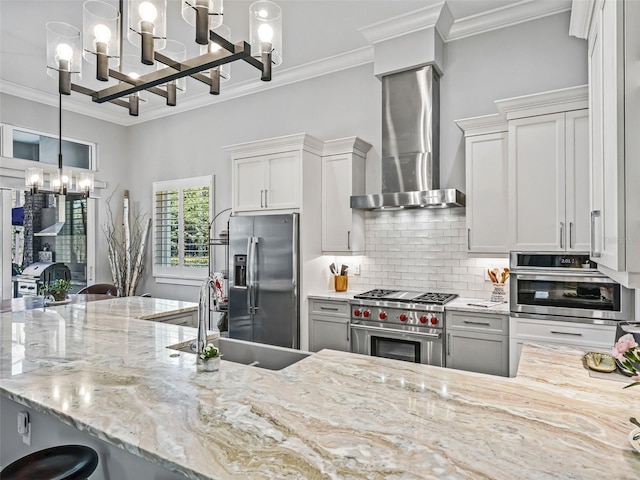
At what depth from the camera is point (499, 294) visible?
132 inches

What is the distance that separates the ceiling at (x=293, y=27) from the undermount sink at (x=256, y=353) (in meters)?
2.77

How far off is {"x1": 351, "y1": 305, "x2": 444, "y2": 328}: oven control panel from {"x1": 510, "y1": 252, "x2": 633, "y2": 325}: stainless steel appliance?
1.90 feet

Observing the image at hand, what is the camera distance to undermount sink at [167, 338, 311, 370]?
6.72 feet

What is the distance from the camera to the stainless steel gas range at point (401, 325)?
3.18 meters

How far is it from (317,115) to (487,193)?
2149 mm

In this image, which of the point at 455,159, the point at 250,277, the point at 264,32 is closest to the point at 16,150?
the point at 250,277

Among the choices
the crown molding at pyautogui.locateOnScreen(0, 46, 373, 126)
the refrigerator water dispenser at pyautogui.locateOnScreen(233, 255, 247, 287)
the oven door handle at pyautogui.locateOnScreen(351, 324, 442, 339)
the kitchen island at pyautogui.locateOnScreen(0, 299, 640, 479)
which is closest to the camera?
the kitchen island at pyautogui.locateOnScreen(0, 299, 640, 479)

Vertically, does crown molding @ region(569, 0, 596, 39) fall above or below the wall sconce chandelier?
above

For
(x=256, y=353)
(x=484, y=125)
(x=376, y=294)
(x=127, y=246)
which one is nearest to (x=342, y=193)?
(x=376, y=294)

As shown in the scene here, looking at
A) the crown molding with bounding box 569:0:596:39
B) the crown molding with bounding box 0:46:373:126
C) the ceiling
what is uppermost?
the ceiling

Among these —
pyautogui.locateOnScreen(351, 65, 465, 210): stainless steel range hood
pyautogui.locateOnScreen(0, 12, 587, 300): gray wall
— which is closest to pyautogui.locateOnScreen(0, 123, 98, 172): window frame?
pyautogui.locateOnScreen(0, 12, 587, 300): gray wall

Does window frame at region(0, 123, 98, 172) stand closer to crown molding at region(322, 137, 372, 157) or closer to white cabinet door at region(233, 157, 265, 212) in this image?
white cabinet door at region(233, 157, 265, 212)

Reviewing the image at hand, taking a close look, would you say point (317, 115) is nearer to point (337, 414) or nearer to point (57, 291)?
point (57, 291)

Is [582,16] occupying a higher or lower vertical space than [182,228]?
higher
